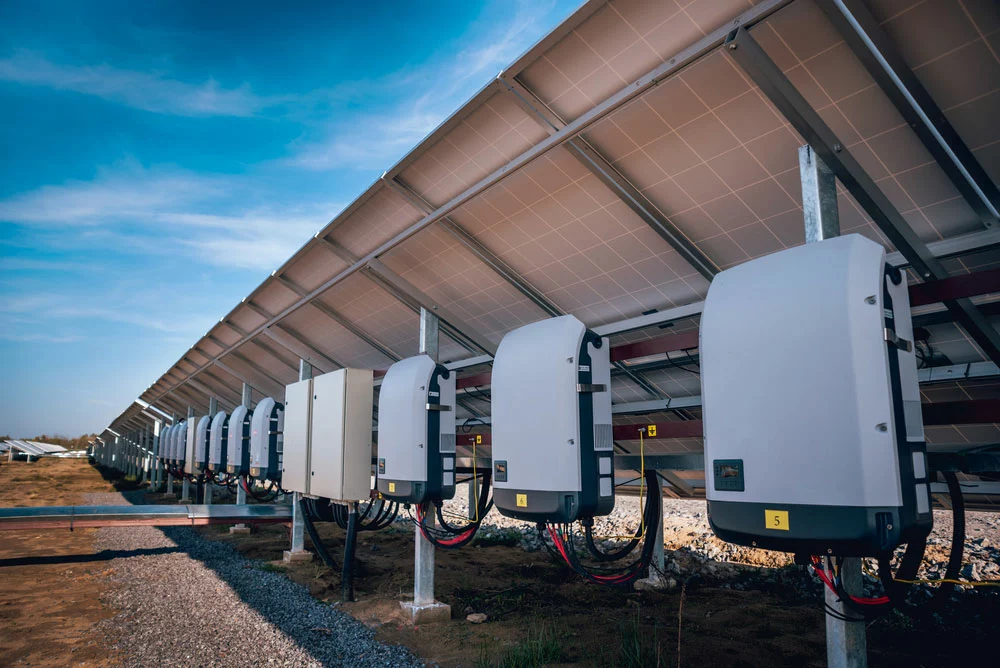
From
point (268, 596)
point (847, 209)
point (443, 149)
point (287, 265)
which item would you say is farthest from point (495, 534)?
point (847, 209)

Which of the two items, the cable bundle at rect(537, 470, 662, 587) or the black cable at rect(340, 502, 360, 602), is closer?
the cable bundle at rect(537, 470, 662, 587)

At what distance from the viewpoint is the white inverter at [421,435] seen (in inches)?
236

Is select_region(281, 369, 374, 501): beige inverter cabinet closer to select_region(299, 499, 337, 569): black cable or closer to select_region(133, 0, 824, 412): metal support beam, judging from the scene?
select_region(299, 499, 337, 569): black cable

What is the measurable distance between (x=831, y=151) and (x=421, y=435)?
4.14m

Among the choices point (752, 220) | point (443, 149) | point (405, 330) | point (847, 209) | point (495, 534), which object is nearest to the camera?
point (847, 209)

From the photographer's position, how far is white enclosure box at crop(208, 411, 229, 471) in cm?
1354

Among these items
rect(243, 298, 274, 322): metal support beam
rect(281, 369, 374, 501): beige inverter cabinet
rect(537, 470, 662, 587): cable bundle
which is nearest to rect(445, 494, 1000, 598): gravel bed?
rect(537, 470, 662, 587): cable bundle

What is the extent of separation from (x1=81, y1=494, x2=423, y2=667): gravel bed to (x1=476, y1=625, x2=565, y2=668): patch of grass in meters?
0.60

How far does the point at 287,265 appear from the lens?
26.1 ft

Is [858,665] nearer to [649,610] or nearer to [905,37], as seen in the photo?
[905,37]

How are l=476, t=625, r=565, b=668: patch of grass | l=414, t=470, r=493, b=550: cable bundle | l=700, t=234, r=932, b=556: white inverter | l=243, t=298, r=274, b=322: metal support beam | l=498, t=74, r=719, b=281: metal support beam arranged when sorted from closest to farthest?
l=700, t=234, r=932, b=556: white inverter
l=498, t=74, r=719, b=281: metal support beam
l=476, t=625, r=565, b=668: patch of grass
l=414, t=470, r=493, b=550: cable bundle
l=243, t=298, r=274, b=322: metal support beam

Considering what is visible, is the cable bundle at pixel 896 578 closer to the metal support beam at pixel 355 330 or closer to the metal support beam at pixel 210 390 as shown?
the metal support beam at pixel 355 330

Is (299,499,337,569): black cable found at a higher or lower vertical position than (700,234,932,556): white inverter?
lower

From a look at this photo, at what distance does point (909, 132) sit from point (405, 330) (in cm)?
603
